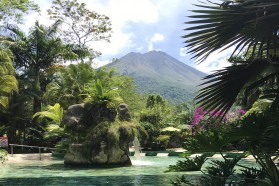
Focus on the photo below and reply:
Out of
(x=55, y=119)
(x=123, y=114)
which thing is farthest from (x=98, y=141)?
(x=55, y=119)

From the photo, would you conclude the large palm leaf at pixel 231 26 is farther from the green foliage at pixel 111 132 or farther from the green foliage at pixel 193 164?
the green foliage at pixel 111 132

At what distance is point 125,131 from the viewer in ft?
50.7

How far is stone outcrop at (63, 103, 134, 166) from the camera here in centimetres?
1528

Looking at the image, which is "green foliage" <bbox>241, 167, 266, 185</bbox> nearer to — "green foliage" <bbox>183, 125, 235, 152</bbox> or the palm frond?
"green foliage" <bbox>183, 125, 235, 152</bbox>

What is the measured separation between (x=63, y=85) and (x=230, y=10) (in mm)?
19955

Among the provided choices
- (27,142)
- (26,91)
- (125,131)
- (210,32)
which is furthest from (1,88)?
(210,32)

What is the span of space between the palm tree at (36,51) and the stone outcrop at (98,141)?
28.8 ft

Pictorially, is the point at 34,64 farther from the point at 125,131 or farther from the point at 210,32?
the point at 210,32

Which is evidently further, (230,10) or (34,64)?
(34,64)

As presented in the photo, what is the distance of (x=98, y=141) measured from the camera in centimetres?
1536

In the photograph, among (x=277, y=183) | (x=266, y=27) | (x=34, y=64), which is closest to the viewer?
(x=277, y=183)

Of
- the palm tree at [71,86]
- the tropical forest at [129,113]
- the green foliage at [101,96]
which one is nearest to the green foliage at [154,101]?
the tropical forest at [129,113]

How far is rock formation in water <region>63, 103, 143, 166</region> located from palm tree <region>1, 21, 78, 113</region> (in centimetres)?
872

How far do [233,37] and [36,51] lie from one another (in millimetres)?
22726
